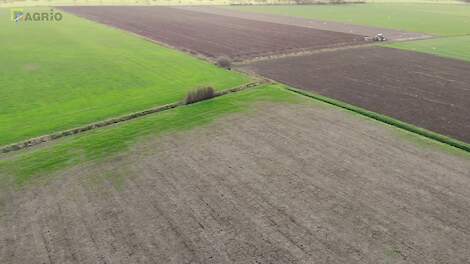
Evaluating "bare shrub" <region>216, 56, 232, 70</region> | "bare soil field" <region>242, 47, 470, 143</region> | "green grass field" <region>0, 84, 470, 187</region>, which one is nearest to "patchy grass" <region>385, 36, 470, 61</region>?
"bare soil field" <region>242, 47, 470, 143</region>

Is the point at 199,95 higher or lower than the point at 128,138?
higher

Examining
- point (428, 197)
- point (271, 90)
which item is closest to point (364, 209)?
point (428, 197)

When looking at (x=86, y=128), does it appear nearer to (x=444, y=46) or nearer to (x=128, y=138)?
(x=128, y=138)

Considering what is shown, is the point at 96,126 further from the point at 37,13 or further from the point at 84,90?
the point at 37,13

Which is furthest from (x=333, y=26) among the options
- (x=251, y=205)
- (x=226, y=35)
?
(x=251, y=205)

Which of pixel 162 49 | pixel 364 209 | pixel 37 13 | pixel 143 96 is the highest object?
pixel 37 13

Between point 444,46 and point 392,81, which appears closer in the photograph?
point 392,81
